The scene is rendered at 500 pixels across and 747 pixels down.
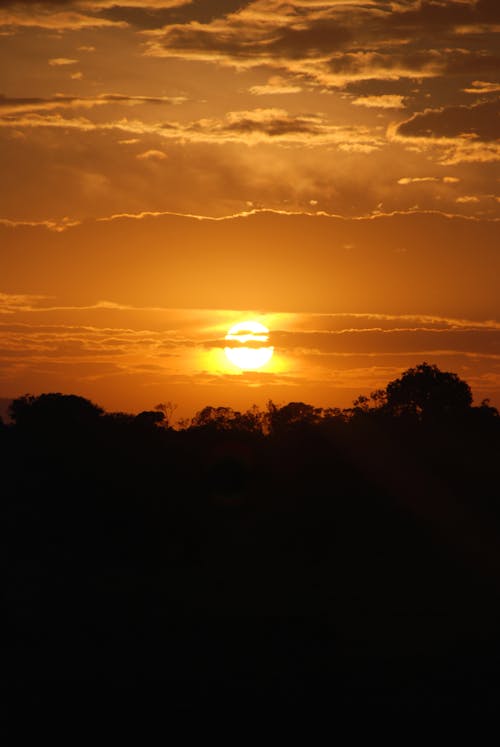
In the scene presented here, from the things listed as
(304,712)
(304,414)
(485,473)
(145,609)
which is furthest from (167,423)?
(304,712)

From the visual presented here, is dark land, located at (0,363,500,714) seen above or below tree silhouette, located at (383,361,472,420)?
below

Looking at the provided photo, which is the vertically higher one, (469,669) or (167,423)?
(167,423)

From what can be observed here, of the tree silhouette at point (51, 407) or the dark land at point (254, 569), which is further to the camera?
the tree silhouette at point (51, 407)

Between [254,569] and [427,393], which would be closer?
[254,569]

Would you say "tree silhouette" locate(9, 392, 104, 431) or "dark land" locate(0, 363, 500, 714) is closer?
"dark land" locate(0, 363, 500, 714)

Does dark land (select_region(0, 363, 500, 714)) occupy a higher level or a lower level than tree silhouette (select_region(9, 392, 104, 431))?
lower

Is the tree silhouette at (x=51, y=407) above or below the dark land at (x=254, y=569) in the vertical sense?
above

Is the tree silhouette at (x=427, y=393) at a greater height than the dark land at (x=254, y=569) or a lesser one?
greater

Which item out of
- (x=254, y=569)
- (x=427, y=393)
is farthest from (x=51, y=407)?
(x=254, y=569)

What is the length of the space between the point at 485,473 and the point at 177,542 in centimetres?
2500

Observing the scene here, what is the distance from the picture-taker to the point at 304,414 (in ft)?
465

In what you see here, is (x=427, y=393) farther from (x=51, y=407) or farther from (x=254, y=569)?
(x=254, y=569)

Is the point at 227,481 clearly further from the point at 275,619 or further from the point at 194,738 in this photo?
the point at 194,738

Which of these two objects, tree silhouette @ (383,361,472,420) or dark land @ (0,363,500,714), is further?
tree silhouette @ (383,361,472,420)
